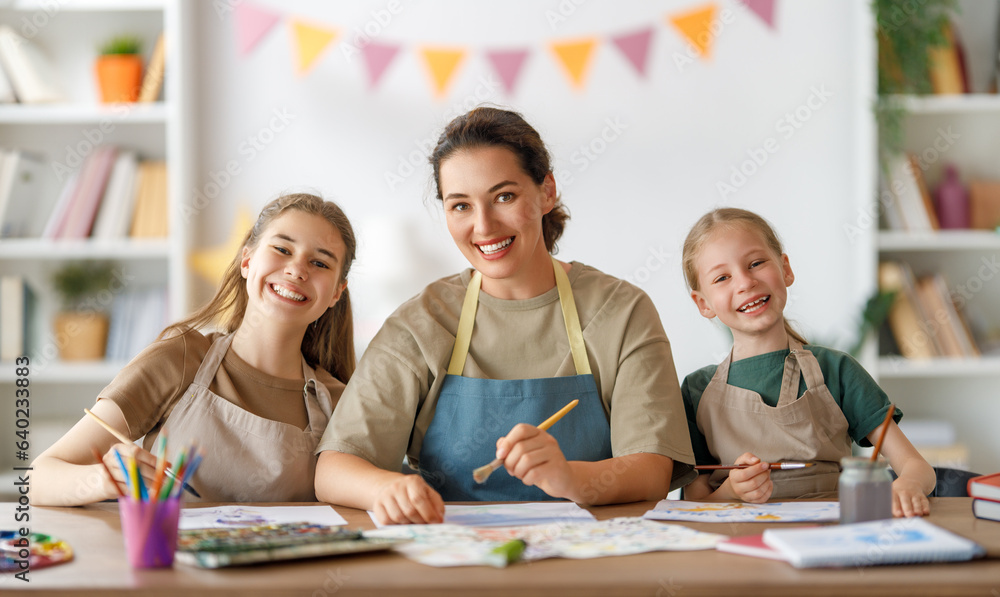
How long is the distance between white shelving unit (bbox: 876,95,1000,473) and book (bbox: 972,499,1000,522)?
178 cm

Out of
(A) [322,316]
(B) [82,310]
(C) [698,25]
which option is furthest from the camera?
(C) [698,25]

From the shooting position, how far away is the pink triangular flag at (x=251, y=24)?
2990 millimetres

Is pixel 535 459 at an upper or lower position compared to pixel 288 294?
lower

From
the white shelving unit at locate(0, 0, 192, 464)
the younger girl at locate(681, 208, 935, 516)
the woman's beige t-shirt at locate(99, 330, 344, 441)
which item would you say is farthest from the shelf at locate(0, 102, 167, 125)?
the younger girl at locate(681, 208, 935, 516)

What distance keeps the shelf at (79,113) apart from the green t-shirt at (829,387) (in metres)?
2.11

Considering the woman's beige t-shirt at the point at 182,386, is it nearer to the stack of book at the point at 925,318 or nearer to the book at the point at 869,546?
the book at the point at 869,546

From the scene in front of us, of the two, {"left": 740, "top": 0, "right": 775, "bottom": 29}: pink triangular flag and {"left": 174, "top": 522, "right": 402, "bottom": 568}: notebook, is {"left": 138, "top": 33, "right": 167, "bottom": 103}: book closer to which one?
{"left": 740, "top": 0, "right": 775, "bottom": 29}: pink triangular flag

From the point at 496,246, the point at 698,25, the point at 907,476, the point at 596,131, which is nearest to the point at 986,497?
the point at 907,476

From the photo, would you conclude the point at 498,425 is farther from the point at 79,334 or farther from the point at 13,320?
the point at 13,320

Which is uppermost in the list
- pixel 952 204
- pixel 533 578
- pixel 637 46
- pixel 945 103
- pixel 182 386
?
pixel 637 46

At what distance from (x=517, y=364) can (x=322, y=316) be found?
0.44m

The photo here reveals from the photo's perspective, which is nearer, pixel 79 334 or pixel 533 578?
pixel 533 578

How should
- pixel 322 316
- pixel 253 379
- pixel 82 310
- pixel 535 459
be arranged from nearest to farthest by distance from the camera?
pixel 535 459, pixel 253 379, pixel 322 316, pixel 82 310

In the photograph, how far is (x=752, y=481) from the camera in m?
1.24
